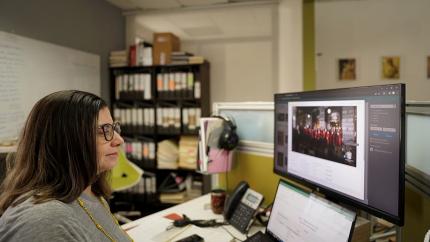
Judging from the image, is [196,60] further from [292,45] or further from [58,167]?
[58,167]

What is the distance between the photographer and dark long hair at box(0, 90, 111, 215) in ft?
2.73

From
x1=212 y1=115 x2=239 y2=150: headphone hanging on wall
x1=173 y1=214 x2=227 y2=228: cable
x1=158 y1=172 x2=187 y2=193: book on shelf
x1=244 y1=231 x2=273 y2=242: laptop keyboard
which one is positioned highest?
x1=212 y1=115 x2=239 y2=150: headphone hanging on wall

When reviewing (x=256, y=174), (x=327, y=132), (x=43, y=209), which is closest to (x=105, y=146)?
(x=43, y=209)

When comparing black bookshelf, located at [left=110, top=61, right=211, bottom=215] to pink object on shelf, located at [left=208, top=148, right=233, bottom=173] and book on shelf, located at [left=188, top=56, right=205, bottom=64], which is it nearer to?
book on shelf, located at [left=188, top=56, right=205, bottom=64]

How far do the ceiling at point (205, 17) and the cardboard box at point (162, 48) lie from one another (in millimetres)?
424

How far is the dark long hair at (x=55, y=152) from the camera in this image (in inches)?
32.7

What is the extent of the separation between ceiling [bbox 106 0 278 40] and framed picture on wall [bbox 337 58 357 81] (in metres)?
0.87

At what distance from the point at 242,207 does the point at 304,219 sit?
476 mm

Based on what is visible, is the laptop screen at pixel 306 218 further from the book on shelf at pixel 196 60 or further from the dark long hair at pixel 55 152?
the book on shelf at pixel 196 60

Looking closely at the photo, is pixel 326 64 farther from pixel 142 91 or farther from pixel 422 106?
pixel 422 106

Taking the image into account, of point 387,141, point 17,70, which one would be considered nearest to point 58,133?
point 387,141

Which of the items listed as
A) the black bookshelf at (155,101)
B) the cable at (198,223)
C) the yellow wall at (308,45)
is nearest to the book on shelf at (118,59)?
the black bookshelf at (155,101)

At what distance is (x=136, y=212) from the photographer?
135 inches

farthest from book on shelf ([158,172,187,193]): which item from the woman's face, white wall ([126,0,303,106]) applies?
the woman's face
